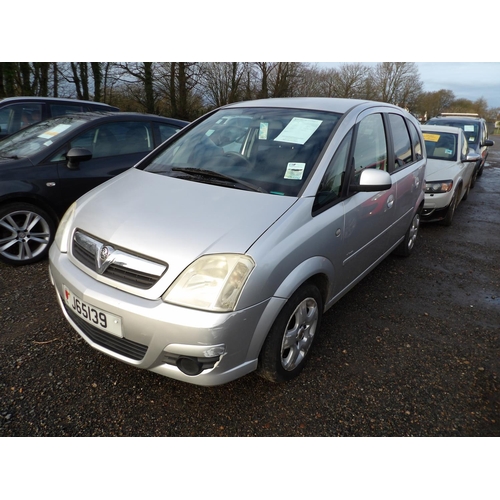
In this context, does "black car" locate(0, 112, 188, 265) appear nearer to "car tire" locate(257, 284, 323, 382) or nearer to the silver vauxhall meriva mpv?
the silver vauxhall meriva mpv

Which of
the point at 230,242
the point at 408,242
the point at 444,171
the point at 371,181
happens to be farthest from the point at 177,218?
the point at 444,171

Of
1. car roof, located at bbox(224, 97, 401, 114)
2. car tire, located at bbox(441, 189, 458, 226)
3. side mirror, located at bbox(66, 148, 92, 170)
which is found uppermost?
car roof, located at bbox(224, 97, 401, 114)

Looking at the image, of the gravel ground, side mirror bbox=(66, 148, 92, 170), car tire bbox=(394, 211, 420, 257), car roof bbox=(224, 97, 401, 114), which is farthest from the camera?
car tire bbox=(394, 211, 420, 257)

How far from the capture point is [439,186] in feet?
18.6

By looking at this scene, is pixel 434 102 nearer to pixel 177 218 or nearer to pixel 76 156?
pixel 76 156

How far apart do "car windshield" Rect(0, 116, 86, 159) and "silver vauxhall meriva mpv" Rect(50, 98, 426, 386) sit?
1787mm

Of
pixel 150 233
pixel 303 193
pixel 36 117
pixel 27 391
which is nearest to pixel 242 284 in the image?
pixel 150 233

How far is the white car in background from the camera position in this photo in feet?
18.7

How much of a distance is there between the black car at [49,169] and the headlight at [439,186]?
14.0ft

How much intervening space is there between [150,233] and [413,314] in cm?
249

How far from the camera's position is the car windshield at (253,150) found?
2.46 meters

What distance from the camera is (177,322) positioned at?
182cm

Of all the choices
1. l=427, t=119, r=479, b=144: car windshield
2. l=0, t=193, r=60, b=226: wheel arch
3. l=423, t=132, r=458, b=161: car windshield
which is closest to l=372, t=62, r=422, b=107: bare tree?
l=427, t=119, r=479, b=144: car windshield

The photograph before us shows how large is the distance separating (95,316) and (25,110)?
539 centimetres
